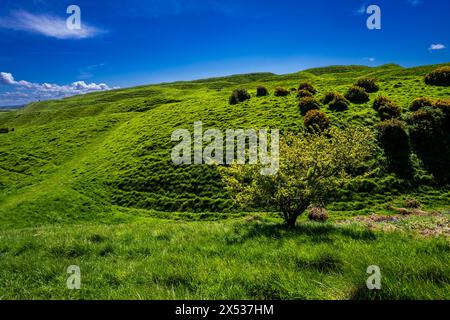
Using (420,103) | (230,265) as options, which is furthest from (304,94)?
(230,265)

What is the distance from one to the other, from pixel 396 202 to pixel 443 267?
2315 cm

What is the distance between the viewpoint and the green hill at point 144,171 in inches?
1133

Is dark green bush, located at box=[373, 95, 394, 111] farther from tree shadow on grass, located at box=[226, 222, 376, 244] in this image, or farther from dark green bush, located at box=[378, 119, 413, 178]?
tree shadow on grass, located at box=[226, 222, 376, 244]

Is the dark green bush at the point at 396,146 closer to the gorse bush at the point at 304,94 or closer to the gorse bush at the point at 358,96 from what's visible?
the gorse bush at the point at 358,96

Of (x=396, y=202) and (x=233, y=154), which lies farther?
(x=233, y=154)

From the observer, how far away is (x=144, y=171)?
38.5 metres

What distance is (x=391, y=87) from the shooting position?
50.5m

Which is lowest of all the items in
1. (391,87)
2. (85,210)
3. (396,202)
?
(85,210)

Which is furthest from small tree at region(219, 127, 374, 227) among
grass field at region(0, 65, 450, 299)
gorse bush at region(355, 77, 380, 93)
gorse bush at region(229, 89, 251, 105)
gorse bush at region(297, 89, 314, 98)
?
gorse bush at region(229, 89, 251, 105)

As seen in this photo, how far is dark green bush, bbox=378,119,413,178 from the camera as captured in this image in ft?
97.1

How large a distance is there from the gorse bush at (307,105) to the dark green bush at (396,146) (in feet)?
37.2

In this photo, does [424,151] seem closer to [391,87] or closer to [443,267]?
[391,87]

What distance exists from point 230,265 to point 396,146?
31483 mm
